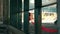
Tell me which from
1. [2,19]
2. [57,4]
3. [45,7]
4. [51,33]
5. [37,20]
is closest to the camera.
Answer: [57,4]

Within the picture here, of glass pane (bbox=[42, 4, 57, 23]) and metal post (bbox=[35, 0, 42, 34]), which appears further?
metal post (bbox=[35, 0, 42, 34])

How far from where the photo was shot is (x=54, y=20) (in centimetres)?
198

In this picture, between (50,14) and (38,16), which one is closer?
(50,14)

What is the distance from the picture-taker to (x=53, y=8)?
2014 mm

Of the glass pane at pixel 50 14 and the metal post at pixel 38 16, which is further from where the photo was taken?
the metal post at pixel 38 16

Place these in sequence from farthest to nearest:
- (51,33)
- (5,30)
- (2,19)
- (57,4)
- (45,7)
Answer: (2,19) → (5,30) → (45,7) → (51,33) → (57,4)

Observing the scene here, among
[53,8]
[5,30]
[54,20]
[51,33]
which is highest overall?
[53,8]

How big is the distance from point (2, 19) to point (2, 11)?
0.29 metres

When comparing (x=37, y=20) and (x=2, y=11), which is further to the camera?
(x=2, y=11)

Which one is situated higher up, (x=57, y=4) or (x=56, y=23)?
(x=57, y=4)

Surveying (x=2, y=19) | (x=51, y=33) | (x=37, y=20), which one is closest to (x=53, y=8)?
(x=51, y=33)

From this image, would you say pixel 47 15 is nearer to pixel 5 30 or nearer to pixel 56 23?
pixel 56 23

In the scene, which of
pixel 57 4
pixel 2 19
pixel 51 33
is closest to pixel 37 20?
pixel 51 33

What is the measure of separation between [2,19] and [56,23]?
514 centimetres
